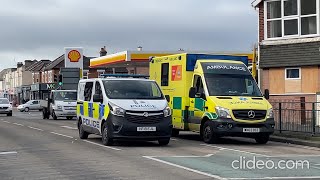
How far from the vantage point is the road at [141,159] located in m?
10.3

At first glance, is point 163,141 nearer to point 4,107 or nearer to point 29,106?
point 4,107

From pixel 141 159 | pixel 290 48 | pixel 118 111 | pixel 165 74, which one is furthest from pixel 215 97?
pixel 290 48

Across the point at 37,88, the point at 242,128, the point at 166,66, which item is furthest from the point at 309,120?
the point at 37,88

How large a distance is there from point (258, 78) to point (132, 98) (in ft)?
43.5

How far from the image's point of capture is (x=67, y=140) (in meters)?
18.3

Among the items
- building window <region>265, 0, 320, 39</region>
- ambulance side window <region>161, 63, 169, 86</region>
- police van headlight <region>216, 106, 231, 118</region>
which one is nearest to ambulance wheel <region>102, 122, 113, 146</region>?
police van headlight <region>216, 106, 231, 118</region>

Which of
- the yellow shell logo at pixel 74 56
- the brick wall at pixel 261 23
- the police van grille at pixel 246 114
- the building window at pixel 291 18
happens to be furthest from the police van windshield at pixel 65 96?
the police van grille at pixel 246 114

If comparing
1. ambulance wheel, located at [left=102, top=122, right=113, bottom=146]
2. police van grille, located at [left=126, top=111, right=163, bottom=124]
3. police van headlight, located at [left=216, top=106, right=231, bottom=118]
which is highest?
police van headlight, located at [left=216, top=106, right=231, bottom=118]

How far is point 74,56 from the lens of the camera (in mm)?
53688

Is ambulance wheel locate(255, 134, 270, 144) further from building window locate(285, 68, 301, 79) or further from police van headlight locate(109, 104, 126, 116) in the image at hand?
building window locate(285, 68, 301, 79)

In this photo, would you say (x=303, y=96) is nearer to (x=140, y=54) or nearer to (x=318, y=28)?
(x=318, y=28)

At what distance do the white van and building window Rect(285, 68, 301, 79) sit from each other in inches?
433

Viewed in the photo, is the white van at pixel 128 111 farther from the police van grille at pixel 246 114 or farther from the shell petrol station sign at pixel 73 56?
the shell petrol station sign at pixel 73 56

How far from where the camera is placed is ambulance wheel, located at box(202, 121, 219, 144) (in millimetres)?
16686
